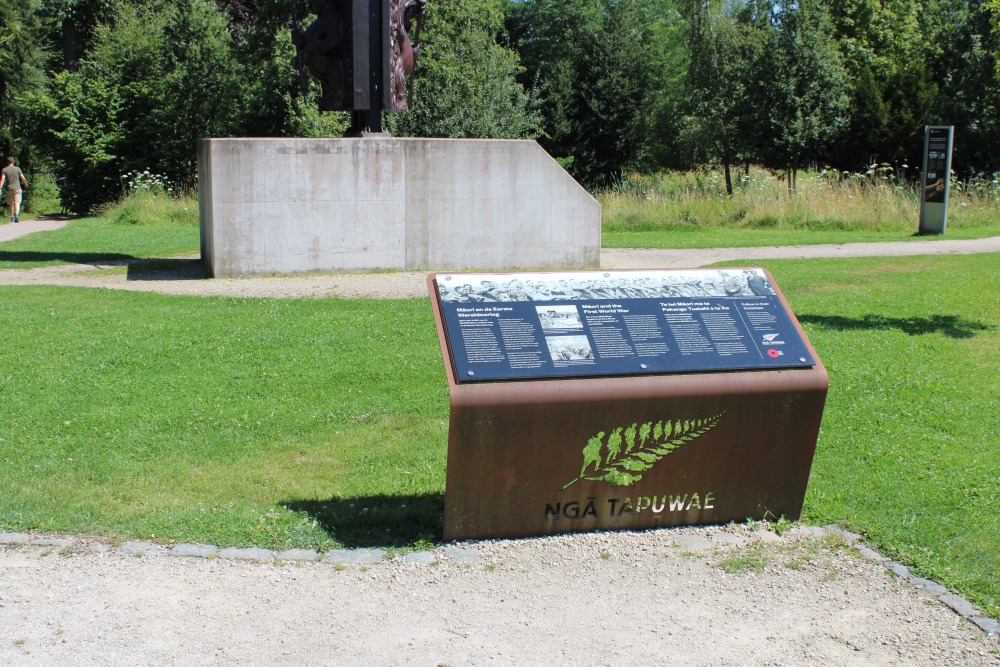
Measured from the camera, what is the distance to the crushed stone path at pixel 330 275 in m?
13.0

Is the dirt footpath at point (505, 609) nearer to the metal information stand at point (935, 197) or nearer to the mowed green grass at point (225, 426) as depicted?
the mowed green grass at point (225, 426)

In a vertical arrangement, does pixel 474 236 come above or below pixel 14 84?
below

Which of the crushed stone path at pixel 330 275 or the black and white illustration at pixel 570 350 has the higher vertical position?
the black and white illustration at pixel 570 350

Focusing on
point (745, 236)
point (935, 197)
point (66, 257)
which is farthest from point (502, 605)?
point (935, 197)

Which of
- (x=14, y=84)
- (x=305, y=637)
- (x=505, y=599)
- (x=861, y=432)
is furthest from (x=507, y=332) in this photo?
(x=14, y=84)

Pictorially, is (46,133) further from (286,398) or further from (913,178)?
(286,398)

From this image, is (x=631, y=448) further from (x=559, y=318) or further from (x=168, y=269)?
(x=168, y=269)

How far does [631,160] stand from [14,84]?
21498 mm

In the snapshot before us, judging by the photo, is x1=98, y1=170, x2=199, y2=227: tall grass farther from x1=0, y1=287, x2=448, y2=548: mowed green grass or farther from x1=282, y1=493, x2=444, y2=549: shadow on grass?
x1=282, y1=493, x2=444, y2=549: shadow on grass

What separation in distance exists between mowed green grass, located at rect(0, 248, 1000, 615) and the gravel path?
27 centimetres

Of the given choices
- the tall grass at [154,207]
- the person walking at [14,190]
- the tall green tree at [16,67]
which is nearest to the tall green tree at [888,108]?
the tall grass at [154,207]

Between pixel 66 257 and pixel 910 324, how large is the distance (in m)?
11.7

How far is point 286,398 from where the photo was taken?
7895 millimetres

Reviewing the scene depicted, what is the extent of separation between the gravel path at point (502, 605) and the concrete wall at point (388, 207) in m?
9.01
